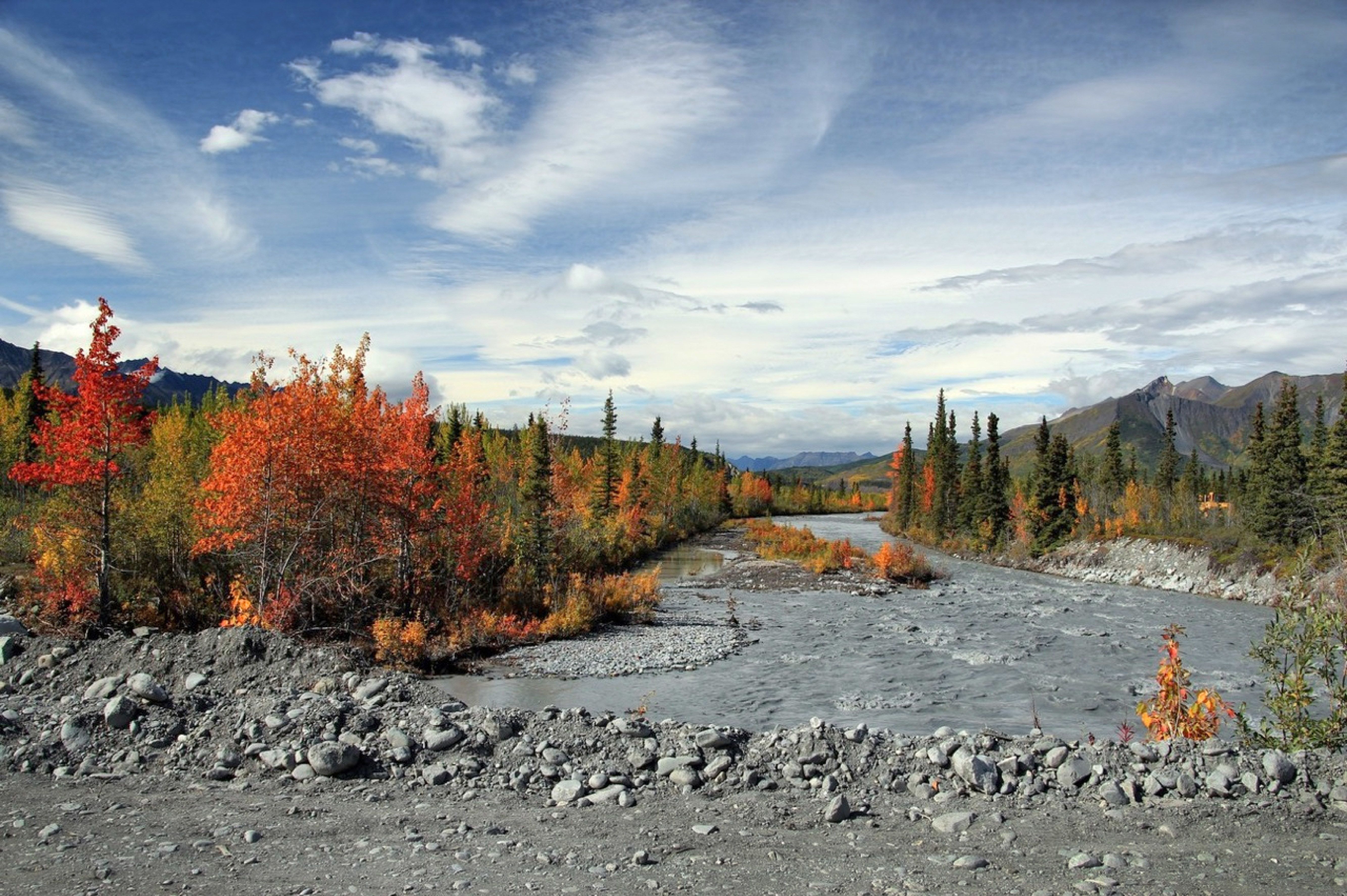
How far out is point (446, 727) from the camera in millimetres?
10977

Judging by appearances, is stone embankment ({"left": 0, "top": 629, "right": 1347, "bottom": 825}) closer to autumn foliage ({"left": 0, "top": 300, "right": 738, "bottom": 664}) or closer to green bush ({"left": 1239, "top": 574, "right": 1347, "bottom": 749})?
green bush ({"left": 1239, "top": 574, "right": 1347, "bottom": 749})

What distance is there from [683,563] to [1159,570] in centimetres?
3298

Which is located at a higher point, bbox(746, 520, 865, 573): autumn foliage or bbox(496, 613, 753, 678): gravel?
bbox(746, 520, 865, 573): autumn foliage

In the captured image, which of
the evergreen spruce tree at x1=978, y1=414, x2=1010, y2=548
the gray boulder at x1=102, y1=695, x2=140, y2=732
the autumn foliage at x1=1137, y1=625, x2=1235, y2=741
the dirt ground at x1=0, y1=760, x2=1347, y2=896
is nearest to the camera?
the dirt ground at x1=0, y1=760, x2=1347, y2=896

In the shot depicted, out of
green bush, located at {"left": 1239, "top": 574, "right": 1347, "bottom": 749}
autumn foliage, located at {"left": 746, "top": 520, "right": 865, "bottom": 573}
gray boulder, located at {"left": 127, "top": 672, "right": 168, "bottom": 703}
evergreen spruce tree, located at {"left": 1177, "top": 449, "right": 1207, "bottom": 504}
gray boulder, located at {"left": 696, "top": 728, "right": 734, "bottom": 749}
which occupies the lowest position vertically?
autumn foliage, located at {"left": 746, "top": 520, "right": 865, "bottom": 573}

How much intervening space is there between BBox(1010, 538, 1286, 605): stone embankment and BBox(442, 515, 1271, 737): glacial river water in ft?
14.2

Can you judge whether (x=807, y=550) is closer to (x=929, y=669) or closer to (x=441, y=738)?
(x=929, y=669)

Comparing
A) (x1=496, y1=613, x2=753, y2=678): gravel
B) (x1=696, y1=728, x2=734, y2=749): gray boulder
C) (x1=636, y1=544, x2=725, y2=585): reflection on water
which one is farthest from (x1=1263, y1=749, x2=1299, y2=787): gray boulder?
(x1=636, y1=544, x2=725, y2=585): reflection on water

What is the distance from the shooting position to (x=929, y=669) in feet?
77.1

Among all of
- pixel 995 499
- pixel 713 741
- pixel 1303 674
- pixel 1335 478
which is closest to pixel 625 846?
pixel 713 741

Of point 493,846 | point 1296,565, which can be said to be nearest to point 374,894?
point 493,846

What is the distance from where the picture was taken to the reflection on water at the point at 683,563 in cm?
5109

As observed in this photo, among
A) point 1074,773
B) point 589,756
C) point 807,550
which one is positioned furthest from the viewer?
point 807,550

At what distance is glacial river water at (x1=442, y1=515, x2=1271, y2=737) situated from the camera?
1850 centimetres
